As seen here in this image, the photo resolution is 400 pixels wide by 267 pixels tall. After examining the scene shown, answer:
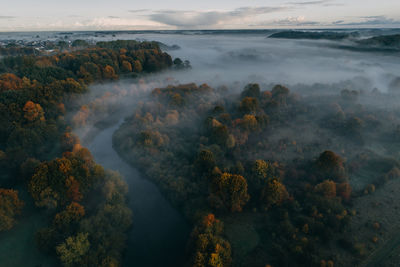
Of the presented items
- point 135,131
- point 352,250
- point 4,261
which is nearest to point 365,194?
point 352,250

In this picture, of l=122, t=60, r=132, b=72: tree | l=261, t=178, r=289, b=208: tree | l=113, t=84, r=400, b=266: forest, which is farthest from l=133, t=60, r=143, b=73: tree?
l=261, t=178, r=289, b=208: tree

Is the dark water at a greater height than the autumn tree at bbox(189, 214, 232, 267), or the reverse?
the autumn tree at bbox(189, 214, 232, 267)

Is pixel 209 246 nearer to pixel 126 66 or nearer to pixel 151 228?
pixel 151 228

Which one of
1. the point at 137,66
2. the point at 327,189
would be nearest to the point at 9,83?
the point at 137,66

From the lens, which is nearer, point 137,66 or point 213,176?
point 213,176

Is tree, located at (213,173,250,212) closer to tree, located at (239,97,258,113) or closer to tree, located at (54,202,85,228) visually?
tree, located at (54,202,85,228)

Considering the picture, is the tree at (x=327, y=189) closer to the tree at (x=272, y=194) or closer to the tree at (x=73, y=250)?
the tree at (x=272, y=194)
